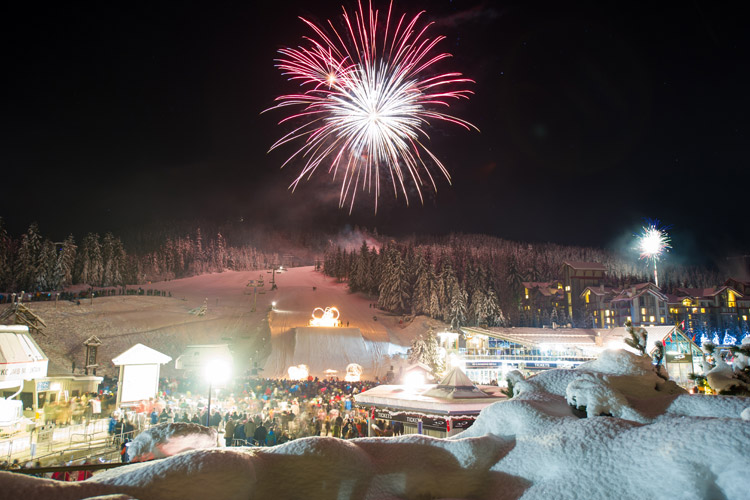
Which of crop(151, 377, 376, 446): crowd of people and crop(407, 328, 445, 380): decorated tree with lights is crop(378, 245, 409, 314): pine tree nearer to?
crop(407, 328, 445, 380): decorated tree with lights

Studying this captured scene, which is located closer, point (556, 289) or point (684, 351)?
point (684, 351)

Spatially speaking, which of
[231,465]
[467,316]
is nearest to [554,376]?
[231,465]

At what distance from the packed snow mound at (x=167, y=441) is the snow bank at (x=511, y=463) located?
0.29 feet

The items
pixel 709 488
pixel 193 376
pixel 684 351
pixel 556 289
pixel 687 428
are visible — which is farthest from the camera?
pixel 556 289

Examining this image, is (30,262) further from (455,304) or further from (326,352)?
(455,304)

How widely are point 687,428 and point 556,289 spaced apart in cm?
7688

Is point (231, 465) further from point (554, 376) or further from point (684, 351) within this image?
point (684, 351)

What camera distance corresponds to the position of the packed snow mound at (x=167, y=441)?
4.48 m

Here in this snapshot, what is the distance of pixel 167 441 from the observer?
4516 millimetres

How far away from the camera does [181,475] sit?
10.9 feet

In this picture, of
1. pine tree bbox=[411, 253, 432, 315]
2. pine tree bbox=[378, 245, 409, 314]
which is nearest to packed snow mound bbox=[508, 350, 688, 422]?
pine tree bbox=[411, 253, 432, 315]

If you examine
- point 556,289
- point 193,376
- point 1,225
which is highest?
point 1,225

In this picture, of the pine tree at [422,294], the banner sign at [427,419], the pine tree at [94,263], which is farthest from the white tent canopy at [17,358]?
the pine tree at [94,263]

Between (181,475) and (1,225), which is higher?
(1,225)
